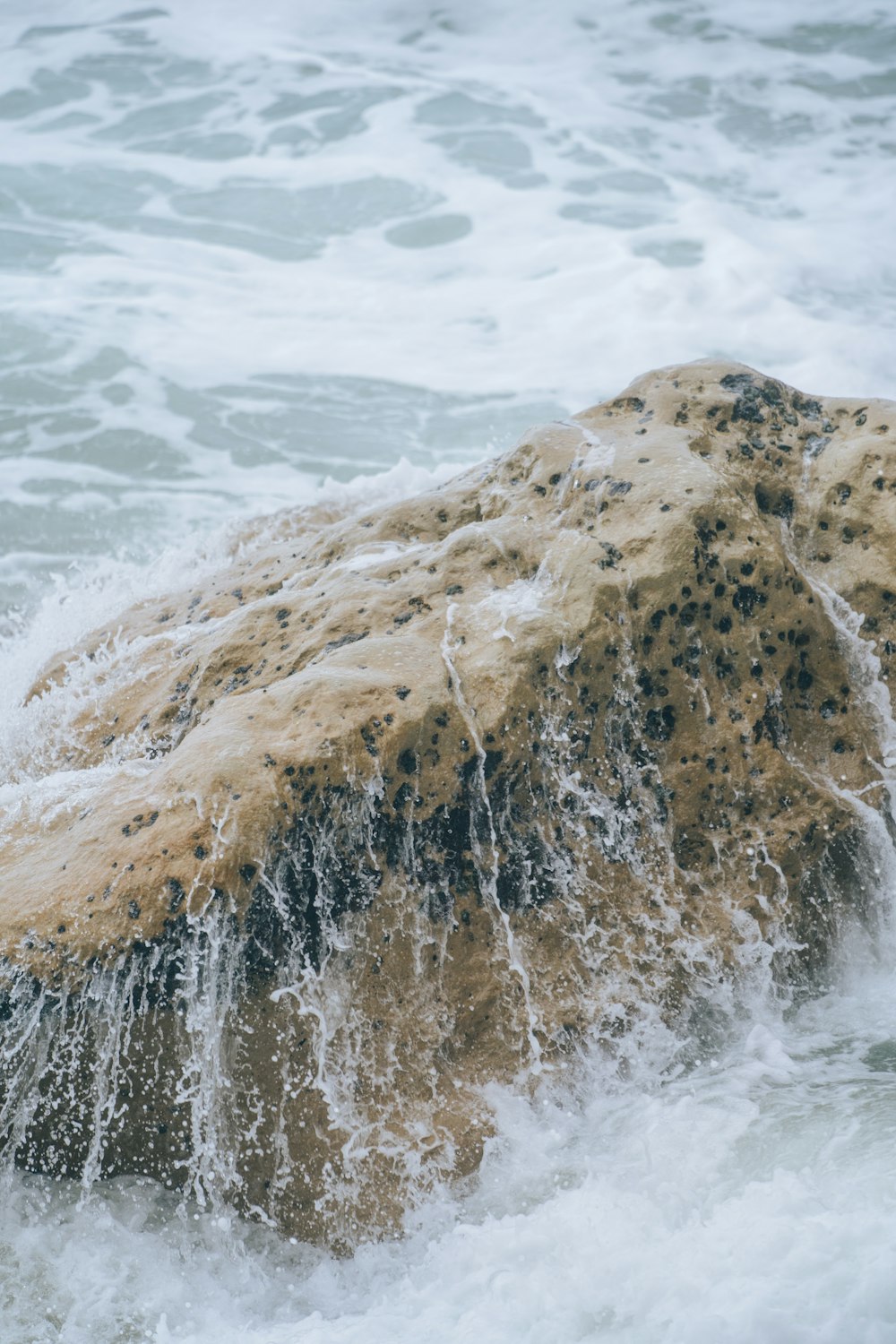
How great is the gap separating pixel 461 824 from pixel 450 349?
408 inches

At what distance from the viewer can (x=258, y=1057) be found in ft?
11.4

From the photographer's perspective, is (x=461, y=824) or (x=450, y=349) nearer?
(x=461, y=824)

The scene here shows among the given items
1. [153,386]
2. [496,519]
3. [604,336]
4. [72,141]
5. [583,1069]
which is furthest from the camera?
[72,141]

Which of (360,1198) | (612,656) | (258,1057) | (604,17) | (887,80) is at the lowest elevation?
(360,1198)

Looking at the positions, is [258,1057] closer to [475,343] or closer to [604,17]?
[475,343]

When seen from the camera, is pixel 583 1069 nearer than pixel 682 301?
Yes

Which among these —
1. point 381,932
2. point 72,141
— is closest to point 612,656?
point 381,932

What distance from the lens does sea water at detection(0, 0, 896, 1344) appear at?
3.11m

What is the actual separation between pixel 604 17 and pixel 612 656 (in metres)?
22.5

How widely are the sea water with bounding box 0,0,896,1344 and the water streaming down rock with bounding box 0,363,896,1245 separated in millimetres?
177

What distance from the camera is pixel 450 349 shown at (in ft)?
43.4

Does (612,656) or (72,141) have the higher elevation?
(72,141)

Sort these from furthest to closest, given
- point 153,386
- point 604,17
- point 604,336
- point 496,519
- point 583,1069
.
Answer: point 604,17 → point 604,336 → point 153,386 → point 496,519 → point 583,1069

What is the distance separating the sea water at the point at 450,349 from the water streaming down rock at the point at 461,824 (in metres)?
0.18
